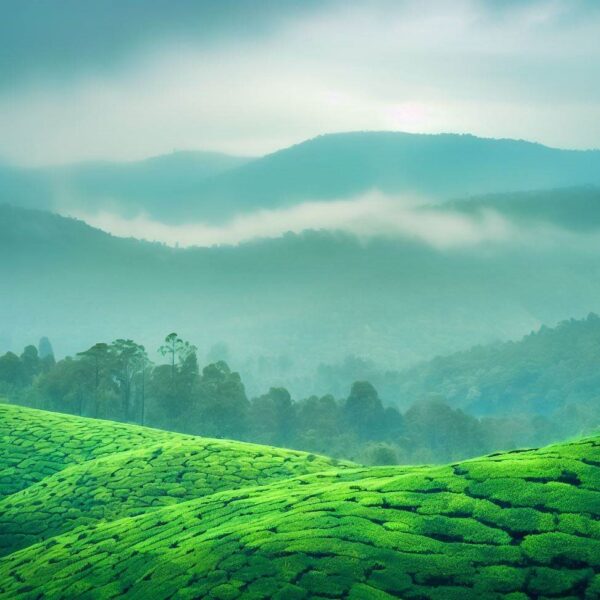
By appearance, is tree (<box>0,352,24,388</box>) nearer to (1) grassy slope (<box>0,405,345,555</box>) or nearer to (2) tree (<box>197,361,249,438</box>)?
(2) tree (<box>197,361,249,438</box>)

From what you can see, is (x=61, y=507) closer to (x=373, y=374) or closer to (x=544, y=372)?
(x=544, y=372)

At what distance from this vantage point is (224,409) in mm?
62969

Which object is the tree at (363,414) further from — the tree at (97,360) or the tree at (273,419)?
the tree at (97,360)

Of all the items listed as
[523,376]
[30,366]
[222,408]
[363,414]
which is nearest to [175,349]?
[222,408]

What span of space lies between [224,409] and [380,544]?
2050 inches

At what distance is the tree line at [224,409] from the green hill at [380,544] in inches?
1601

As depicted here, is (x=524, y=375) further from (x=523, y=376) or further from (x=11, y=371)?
(x=11, y=371)

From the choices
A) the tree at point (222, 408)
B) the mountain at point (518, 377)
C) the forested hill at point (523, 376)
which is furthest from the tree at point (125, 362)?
Answer: the forested hill at point (523, 376)

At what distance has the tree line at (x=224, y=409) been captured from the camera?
62.7 m

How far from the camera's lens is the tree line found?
62.7m

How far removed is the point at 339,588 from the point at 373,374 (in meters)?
156

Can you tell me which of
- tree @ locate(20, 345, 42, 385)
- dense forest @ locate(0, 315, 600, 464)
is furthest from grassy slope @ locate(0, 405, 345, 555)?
tree @ locate(20, 345, 42, 385)

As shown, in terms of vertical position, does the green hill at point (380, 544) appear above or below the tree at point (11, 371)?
below

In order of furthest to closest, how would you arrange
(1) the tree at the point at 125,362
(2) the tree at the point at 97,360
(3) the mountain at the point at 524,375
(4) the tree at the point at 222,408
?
(3) the mountain at the point at 524,375, (4) the tree at the point at 222,408, (1) the tree at the point at 125,362, (2) the tree at the point at 97,360
